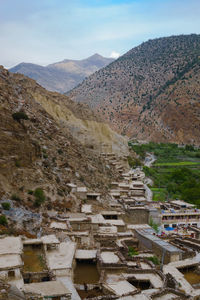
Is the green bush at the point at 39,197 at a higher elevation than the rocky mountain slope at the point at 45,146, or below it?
below

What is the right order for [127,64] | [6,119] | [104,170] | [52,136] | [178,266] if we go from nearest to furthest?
[178,266] → [6,119] → [52,136] → [104,170] → [127,64]

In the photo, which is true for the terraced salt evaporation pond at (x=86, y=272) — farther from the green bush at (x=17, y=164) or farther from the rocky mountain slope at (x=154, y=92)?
the rocky mountain slope at (x=154, y=92)

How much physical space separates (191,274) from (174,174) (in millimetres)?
31460

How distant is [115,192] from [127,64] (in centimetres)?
9857

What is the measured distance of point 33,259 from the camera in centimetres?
1112

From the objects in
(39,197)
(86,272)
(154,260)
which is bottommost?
(154,260)

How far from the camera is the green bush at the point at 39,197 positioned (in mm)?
16375

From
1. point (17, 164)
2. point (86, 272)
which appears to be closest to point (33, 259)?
point (86, 272)

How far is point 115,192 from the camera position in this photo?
89.9ft

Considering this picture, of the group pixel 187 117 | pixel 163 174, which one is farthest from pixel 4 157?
pixel 187 117

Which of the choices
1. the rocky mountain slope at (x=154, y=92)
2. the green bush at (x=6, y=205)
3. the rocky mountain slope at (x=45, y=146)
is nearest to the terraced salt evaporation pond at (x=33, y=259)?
the green bush at (x=6, y=205)

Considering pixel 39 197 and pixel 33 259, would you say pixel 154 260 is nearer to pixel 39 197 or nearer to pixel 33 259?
pixel 33 259

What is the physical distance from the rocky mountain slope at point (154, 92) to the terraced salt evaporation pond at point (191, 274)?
78.8 m

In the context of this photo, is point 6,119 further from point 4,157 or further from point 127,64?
point 127,64
